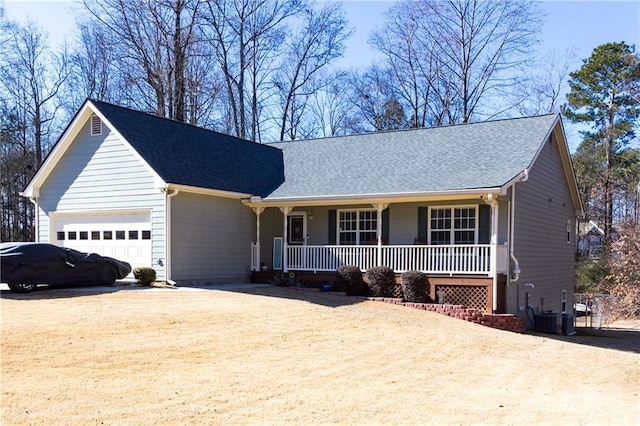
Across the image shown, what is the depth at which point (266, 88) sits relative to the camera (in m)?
38.7

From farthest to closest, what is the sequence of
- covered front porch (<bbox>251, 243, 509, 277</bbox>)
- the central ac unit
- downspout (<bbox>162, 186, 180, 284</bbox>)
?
the central ac unit → downspout (<bbox>162, 186, 180, 284</bbox>) → covered front porch (<bbox>251, 243, 509, 277</bbox>)

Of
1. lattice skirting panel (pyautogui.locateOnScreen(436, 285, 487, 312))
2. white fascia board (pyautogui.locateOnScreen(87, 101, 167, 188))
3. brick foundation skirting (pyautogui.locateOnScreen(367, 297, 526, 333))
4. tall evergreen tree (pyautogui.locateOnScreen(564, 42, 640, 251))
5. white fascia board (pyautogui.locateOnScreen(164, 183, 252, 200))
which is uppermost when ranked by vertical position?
tall evergreen tree (pyautogui.locateOnScreen(564, 42, 640, 251))

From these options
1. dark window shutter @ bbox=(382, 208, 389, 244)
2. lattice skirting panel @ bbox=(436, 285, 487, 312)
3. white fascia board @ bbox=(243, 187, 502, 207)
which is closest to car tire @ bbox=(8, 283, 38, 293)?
white fascia board @ bbox=(243, 187, 502, 207)

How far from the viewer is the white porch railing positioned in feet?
53.2

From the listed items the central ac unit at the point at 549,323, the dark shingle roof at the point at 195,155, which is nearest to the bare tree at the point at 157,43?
the dark shingle roof at the point at 195,155

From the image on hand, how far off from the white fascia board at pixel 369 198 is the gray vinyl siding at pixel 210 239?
33.8 inches

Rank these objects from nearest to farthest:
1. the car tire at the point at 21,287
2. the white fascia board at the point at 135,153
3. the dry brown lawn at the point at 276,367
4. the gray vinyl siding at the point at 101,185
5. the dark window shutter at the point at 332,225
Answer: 1. the dry brown lawn at the point at 276,367
2. the car tire at the point at 21,287
3. the white fascia board at the point at 135,153
4. the gray vinyl siding at the point at 101,185
5. the dark window shutter at the point at 332,225

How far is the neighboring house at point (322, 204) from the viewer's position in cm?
1670

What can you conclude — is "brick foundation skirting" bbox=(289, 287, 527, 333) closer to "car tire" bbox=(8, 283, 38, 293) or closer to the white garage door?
the white garage door

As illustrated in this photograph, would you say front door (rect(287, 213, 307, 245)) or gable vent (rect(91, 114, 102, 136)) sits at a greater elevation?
gable vent (rect(91, 114, 102, 136))

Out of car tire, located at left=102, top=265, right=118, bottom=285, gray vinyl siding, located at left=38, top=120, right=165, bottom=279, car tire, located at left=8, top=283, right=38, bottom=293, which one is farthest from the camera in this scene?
gray vinyl siding, located at left=38, top=120, right=165, bottom=279

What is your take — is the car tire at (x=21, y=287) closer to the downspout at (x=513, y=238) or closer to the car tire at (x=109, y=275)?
the car tire at (x=109, y=275)

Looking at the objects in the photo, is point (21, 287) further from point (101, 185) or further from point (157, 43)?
point (157, 43)

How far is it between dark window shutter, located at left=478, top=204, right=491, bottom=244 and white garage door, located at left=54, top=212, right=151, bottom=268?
376 inches
